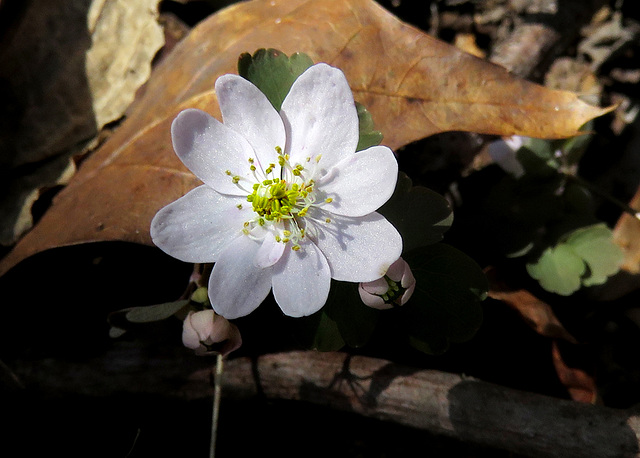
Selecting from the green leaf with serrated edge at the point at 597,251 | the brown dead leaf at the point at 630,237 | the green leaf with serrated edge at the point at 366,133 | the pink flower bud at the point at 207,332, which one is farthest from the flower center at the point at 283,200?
the brown dead leaf at the point at 630,237

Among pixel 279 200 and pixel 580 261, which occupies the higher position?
pixel 279 200

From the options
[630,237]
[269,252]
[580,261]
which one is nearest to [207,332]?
[269,252]

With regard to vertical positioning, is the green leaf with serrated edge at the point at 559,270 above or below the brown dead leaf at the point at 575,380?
above

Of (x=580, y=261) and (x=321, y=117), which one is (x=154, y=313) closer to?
(x=321, y=117)

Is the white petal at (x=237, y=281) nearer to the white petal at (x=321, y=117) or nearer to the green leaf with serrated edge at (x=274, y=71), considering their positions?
the white petal at (x=321, y=117)

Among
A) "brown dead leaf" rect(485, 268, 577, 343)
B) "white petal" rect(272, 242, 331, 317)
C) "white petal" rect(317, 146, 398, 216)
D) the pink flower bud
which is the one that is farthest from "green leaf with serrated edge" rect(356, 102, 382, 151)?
"brown dead leaf" rect(485, 268, 577, 343)

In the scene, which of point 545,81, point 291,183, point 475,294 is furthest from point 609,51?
point 291,183

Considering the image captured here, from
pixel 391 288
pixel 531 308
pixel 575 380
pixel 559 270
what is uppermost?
pixel 391 288
